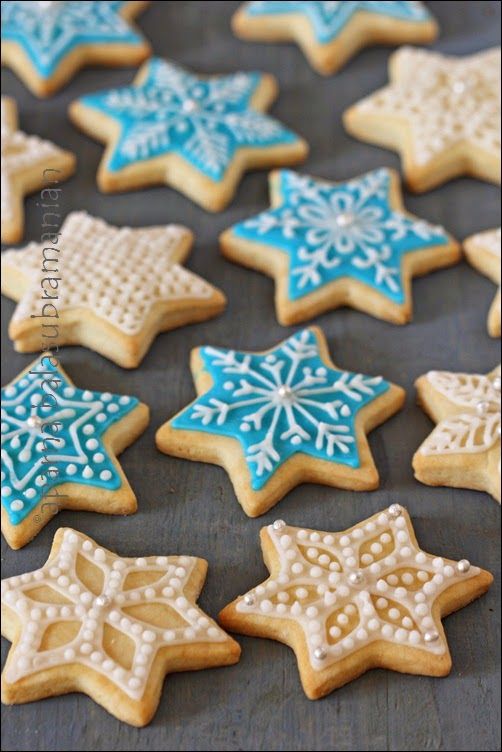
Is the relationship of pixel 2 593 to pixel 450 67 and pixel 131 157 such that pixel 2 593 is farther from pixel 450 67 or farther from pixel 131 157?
pixel 450 67

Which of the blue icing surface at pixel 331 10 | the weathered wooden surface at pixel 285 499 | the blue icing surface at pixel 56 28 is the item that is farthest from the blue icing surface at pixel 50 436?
the blue icing surface at pixel 331 10

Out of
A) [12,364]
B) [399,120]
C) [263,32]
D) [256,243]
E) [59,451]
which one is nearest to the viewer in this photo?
[59,451]

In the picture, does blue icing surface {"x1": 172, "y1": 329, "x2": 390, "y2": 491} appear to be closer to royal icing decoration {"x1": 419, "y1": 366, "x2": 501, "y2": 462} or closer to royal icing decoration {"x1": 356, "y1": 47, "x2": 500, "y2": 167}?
royal icing decoration {"x1": 419, "y1": 366, "x2": 501, "y2": 462}

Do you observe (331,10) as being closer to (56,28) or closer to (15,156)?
(56,28)

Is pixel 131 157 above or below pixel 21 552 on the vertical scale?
above

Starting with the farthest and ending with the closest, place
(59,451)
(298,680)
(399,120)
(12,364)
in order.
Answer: (399,120) → (12,364) → (59,451) → (298,680)

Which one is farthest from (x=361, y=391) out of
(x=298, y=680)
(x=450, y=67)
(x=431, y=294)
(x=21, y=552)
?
(x=450, y=67)

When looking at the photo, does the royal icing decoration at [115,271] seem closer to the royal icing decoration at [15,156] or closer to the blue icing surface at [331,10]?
the royal icing decoration at [15,156]
